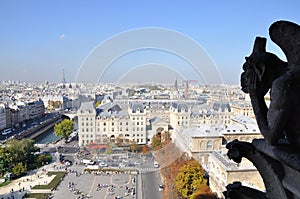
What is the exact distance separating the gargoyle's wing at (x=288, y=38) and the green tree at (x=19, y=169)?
654 inches

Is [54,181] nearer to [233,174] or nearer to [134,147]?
[134,147]

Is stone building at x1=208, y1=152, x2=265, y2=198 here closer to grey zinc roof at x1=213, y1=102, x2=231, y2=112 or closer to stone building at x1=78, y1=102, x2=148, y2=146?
stone building at x1=78, y1=102, x2=148, y2=146

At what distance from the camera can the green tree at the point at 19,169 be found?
598 inches

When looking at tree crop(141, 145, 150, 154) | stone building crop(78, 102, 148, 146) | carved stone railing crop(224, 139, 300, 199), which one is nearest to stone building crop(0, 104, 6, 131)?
stone building crop(78, 102, 148, 146)

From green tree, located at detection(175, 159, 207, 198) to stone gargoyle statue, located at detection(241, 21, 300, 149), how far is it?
10.7 meters

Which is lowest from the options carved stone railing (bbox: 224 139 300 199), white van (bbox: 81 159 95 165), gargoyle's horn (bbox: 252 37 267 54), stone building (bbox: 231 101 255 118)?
white van (bbox: 81 159 95 165)

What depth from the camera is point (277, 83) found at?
47.6 inches

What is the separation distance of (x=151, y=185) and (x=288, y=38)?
13.3 m

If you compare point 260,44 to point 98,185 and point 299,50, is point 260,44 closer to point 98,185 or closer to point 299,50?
point 299,50

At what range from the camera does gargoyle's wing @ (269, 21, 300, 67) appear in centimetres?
132

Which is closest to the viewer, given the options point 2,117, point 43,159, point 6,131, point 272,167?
point 272,167

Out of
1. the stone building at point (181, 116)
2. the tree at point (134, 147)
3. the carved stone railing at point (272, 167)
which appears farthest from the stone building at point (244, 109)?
the carved stone railing at point (272, 167)

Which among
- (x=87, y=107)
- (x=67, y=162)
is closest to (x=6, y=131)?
(x=87, y=107)

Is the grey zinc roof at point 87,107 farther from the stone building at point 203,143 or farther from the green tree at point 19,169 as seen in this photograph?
the stone building at point 203,143
